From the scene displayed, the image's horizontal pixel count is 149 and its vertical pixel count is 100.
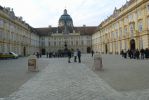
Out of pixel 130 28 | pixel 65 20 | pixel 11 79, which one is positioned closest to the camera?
pixel 11 79

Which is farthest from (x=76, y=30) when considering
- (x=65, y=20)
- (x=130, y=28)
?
(x=130, y=28)

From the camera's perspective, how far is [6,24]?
→ 178ft

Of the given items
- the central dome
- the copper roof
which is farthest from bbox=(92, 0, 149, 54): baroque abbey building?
the central dome

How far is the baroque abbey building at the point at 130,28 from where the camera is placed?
144 feet

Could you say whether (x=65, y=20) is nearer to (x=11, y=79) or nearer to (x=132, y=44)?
(x=132, y=44)

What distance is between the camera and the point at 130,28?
51656 mm

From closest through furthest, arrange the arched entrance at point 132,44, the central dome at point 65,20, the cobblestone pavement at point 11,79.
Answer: the cobblestone pavement at point 11,79 < the arched entrance at point 132,44 < the central dome at point 65,20

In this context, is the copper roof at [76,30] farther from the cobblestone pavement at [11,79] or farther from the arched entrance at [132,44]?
the cobblestone pavement at [11,79]

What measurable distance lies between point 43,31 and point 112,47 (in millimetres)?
53517

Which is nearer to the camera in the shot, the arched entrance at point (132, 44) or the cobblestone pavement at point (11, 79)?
the cobblestone pavement at point (11, 79)

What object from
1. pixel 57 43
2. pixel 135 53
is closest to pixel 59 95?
pixel 135 53

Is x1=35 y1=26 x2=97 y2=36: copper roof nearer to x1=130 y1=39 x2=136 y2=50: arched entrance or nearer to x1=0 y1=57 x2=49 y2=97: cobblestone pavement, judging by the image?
x1=130 y1=39 x2=136 y2=50: arched entrance

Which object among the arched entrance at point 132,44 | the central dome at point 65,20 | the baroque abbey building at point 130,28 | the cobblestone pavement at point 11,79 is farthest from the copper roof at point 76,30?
the cobblestone pavement at point 11,79

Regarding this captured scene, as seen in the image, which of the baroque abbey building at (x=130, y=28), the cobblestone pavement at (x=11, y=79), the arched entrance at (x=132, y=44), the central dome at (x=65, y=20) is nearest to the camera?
the cobblestone pavement at (x=11, y=79)
